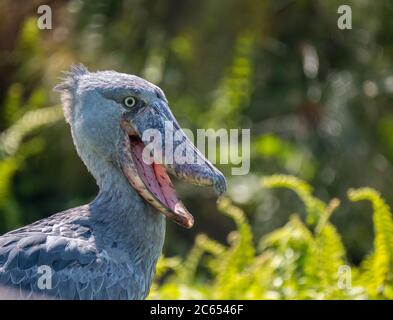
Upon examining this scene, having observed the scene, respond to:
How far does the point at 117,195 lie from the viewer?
3.98m

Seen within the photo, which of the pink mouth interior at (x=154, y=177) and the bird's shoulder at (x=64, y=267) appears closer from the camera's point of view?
the bird's shoulder at (x=64, y=267)

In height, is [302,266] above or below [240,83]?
below

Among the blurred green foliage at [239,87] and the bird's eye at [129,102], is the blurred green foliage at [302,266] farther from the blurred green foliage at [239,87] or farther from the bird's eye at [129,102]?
the blurred green foliage at [239,87]

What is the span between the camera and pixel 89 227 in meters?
3.89

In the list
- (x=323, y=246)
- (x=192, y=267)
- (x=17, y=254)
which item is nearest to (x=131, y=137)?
(x=17, y=254)

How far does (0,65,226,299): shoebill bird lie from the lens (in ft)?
12.2

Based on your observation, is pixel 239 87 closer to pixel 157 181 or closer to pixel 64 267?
pixel 157 181

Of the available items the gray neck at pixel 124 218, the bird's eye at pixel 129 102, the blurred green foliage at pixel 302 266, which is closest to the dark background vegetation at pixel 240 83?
the blurred green foliage at pixel 302 266

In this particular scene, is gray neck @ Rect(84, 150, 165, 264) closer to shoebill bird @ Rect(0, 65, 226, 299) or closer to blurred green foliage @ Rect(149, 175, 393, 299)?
shoebill bird @ Rect(0, 65, 226, 299)

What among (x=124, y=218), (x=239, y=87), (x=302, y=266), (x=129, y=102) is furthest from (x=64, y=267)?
(x=239, y=87)

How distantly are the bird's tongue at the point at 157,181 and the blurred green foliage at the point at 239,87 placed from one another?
3.26 metres

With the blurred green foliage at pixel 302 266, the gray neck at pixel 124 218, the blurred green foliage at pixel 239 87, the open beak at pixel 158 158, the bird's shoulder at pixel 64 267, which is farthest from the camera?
the blurred green foliage at pixel 239 87

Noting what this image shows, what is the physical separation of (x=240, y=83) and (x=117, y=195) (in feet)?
11.8

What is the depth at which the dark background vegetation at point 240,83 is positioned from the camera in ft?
24.7
